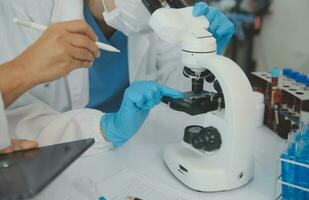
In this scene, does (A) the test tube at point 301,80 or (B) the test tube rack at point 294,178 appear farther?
(A) the test tube at point 301,80

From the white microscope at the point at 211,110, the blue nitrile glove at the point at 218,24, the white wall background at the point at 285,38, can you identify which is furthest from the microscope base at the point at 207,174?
the white wall background at the point at 285,38

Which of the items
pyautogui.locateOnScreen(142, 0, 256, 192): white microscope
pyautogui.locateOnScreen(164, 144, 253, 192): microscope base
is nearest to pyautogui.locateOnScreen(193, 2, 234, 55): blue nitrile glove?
pyautogui.locateOnScreen(142, 0, 256, 192): white microscope

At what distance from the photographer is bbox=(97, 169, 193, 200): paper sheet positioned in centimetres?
87

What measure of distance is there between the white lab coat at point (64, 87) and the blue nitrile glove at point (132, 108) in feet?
0.18

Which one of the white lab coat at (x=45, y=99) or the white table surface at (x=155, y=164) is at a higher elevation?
the white lab coat at (x=45, y=99)

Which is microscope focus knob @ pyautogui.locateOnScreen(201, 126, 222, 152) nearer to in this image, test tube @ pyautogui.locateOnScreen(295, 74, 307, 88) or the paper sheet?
the paper sheet

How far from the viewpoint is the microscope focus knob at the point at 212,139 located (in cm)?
89

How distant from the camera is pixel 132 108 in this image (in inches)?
38.9

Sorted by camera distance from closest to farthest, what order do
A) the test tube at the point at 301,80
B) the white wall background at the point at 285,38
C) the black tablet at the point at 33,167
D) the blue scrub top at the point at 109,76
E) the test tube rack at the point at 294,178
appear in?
1. the black tablet at the point at 33,167
2. the test tube rack at the point at 294,178
3. the test tube at the point at 301,80
4. the blue scrub top at the point at 109,76
5. the white wall background at the point at 285,38

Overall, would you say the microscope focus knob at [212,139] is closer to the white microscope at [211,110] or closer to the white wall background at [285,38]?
the white microscope at [211,110]

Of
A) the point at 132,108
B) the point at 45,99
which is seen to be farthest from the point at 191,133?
the point at 45,99

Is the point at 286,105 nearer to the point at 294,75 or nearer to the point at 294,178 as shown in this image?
the point at 294,75

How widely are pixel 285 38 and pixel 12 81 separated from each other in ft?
8.25

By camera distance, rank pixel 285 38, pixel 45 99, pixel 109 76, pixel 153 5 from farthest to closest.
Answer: pixel 285 38, pixel 109 76, pixel 45 99, pixel 153 5
